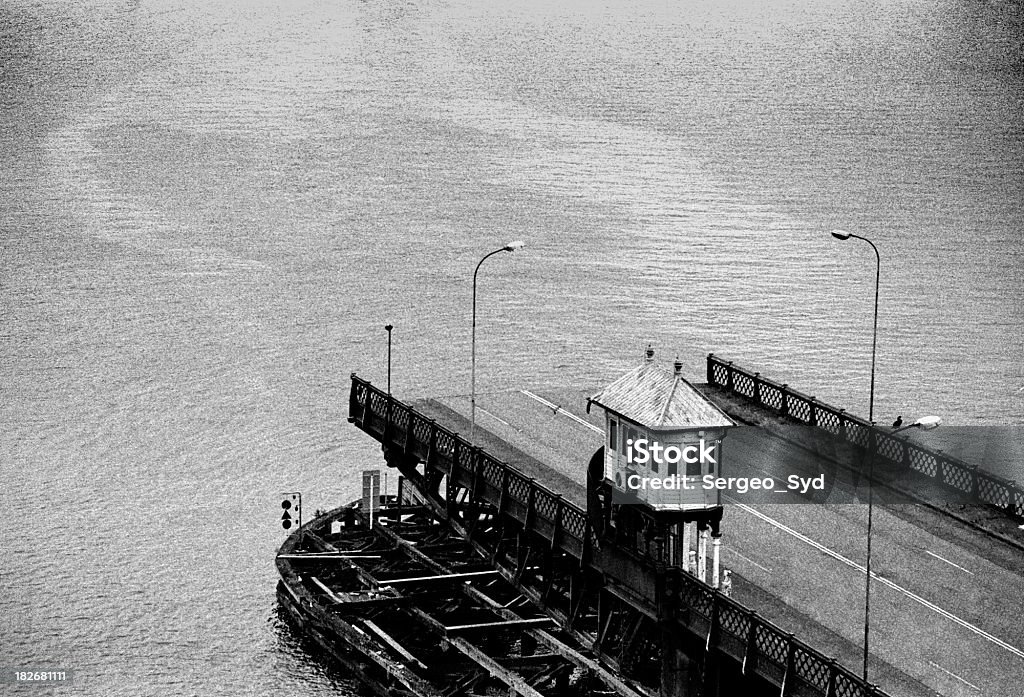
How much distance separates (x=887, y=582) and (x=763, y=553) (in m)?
4.60

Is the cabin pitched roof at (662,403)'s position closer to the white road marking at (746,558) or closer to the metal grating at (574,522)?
the metal grating at (574,522)

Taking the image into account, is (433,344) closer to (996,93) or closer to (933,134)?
(933,134)

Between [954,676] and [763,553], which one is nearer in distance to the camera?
[954,676]

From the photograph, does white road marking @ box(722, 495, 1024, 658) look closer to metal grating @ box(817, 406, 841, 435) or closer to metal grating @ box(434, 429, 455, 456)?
metal grating @ box(817, 406, 841, 435)

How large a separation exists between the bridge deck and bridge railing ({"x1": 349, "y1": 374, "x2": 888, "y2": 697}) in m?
1.88

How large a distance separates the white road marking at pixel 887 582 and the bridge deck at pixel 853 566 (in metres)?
0.03

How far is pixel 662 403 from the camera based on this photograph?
2335 inches

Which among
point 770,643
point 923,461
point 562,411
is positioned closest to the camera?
point 770,643

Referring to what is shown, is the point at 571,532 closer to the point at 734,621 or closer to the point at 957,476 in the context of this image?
the point at 734,621

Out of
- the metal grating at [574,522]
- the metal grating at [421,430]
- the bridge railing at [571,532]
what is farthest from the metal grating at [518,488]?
the metal grating at [421,430]

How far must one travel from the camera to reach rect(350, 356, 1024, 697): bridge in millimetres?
54250

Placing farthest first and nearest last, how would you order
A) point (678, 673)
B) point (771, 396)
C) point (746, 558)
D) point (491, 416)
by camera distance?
point (491, 416) < point (771, 396) < point (746, 558) < point (678, 673)

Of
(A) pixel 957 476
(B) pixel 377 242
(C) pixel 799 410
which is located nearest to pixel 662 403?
(A) pixel 957 476

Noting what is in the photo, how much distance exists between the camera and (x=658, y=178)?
169 metres
